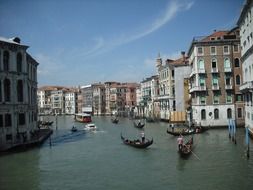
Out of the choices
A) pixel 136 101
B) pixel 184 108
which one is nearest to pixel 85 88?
pixel 136 101

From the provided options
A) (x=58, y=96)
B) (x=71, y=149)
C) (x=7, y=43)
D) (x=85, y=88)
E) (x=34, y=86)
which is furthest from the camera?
(x=58, y=96)

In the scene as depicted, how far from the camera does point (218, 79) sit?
85.6 ft

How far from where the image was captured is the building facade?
2584 cm

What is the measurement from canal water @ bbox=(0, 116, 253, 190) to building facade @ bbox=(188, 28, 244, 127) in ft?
23.6

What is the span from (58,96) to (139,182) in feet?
247

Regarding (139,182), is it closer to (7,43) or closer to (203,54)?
(7,43)

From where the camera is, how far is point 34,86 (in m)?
24.8

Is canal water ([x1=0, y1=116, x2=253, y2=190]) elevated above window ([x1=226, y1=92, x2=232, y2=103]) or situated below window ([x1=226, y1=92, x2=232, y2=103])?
below

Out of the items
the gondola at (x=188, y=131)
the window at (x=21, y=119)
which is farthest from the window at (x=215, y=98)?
the window at (x=21, y=119)

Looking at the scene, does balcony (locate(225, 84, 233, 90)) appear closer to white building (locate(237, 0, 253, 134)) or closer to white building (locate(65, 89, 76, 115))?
white building (locate(237, 0, 253, 134))

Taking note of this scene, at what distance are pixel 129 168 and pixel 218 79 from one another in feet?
48.9

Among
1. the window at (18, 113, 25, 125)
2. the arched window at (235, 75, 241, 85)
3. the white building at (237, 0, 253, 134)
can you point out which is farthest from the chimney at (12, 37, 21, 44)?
the arched window at (235, 75, 241, 85)

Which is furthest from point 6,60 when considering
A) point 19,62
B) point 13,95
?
point 13,95

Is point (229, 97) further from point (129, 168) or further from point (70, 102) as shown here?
point (70, 102)
